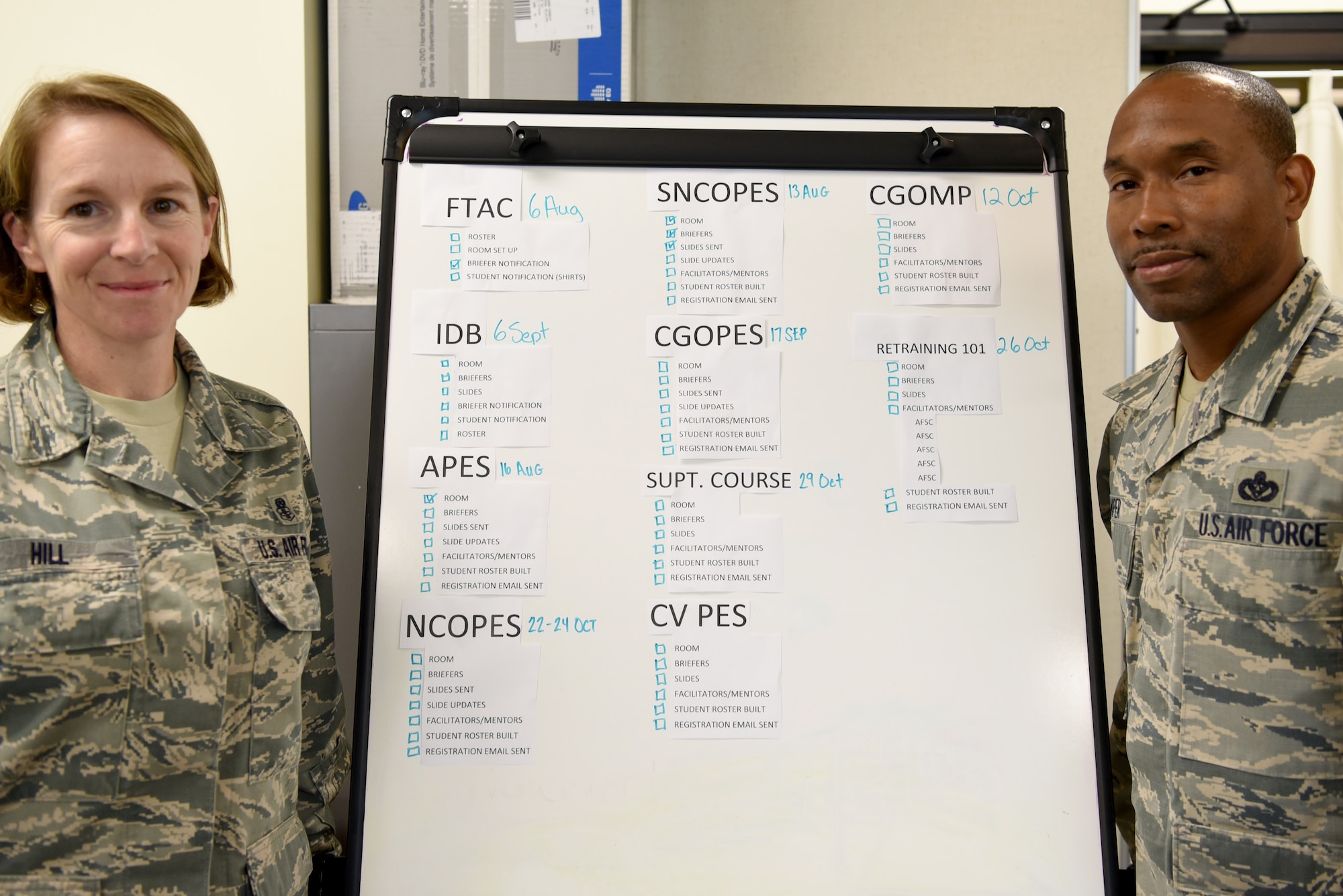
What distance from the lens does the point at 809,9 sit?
1821 millimetres

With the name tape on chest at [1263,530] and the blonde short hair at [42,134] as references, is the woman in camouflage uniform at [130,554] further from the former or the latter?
the name tape on chest at [1263,530]

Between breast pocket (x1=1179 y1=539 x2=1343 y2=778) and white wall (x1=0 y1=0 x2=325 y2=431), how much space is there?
63.3 inches

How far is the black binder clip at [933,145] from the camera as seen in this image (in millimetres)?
1332

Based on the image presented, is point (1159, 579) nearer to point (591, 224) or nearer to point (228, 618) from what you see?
point (591, 224)

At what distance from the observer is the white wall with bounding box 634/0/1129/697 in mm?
1785

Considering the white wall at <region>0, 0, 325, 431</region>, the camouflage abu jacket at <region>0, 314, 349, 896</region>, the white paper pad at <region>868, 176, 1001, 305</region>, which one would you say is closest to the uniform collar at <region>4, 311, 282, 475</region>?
the camouflage abu jacket at <region>0, 314, 349, 896</region>

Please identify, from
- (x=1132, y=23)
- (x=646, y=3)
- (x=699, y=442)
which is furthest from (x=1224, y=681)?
(x=646, y=3)

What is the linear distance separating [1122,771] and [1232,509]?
0.50m

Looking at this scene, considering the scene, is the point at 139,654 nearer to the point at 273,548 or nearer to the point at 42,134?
the point at 273,548

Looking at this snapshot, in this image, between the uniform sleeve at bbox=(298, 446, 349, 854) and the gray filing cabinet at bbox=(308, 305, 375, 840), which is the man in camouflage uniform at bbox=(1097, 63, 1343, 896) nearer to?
the uniform sleeve at bbox=(298, 446, 349, 854)

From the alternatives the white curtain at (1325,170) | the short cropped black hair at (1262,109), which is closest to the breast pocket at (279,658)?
the short cropped black hair at (1262,109)

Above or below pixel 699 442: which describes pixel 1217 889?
below

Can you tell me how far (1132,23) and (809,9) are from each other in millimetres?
691

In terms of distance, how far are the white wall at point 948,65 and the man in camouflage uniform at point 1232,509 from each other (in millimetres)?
675
